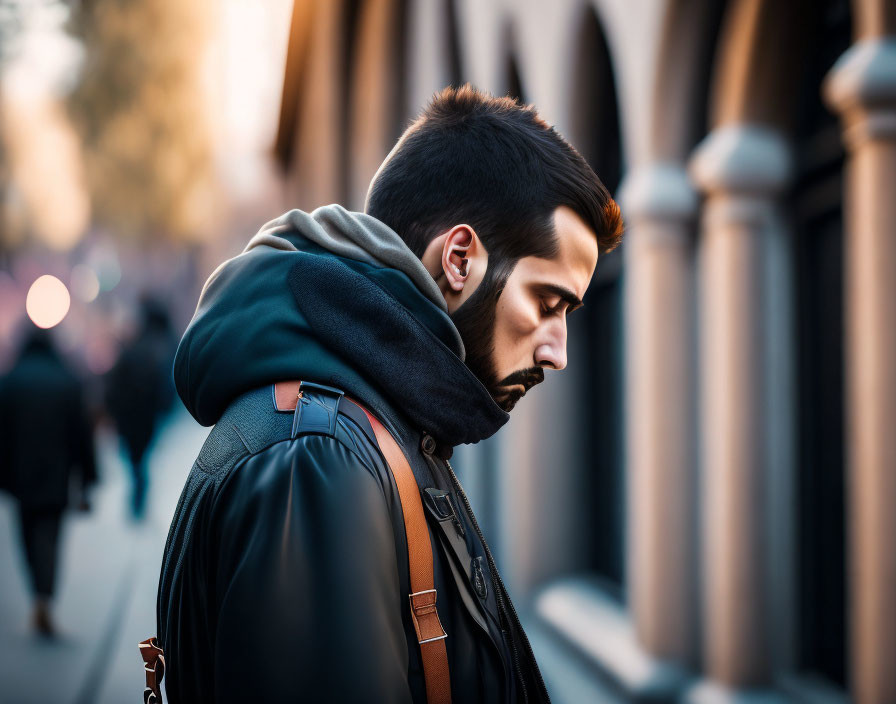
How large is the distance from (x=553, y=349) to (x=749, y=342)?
2665 millimetres

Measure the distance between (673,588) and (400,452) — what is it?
11.6 ft

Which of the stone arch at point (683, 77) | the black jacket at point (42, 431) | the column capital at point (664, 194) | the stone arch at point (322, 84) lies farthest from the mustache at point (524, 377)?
the stone arch at point (322, 84)

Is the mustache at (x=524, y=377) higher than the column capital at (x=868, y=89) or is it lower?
lower

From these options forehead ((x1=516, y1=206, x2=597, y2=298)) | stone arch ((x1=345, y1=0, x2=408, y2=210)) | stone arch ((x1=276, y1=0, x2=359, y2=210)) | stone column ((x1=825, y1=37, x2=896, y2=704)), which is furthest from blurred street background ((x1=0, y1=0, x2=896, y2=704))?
stone arch ((x1=276, y1=0, x2=359, y2=210))

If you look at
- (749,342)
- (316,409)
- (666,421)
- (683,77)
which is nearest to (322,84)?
(683,77)

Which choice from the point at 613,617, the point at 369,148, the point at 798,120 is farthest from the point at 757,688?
the point at 369,148

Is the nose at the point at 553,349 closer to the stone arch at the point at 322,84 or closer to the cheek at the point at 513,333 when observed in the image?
the cheek at the point at 513,333

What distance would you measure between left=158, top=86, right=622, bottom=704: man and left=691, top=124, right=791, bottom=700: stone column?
255 centimetres

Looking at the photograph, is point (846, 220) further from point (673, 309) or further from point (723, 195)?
point (673, 309)

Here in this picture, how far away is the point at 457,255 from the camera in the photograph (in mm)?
1497

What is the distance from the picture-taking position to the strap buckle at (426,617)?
1.23 meters

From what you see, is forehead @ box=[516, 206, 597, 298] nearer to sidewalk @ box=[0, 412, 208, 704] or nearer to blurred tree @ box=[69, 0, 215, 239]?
sidewalk @ box=[0, 412, 208, 704]

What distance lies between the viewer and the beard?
59.4 inches

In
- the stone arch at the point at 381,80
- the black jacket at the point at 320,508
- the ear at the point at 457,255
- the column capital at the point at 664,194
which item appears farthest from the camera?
the stone arch at the point at 381,80
